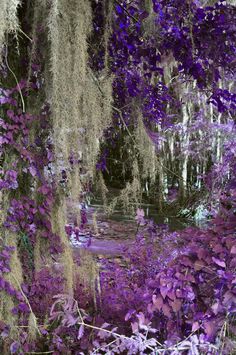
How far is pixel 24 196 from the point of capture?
2090 mm

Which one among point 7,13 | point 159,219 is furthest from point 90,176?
point 159,219

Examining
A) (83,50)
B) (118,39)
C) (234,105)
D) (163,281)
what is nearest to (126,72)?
(118,39)

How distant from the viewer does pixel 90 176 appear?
79.6 inches

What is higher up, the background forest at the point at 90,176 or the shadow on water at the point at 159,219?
the background forest at the point at 90,176

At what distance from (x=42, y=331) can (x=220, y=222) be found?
1.03 metres

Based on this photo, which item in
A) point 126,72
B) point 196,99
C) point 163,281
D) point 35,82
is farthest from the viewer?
point 196,99

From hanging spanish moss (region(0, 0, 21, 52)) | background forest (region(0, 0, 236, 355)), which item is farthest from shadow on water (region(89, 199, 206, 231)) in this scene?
hanging spanish moss (region(0, 0, 21, 52))

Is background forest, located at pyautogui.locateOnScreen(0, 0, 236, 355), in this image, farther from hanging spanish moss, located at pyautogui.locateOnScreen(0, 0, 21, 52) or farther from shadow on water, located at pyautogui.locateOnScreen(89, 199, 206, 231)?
shadow on water, located at pyautogui.locateOnScreen(89, 199, 206, 231)

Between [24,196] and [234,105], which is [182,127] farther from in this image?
[24,196]

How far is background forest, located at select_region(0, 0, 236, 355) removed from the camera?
160 centimetres

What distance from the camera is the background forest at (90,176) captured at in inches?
62.8

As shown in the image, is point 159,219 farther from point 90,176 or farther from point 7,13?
point 7,13

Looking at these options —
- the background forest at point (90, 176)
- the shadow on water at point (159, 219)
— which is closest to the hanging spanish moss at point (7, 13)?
the background forest at point (90, 176)

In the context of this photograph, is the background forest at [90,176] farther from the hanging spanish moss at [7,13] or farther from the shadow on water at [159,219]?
the shadow on water at [159,219]
